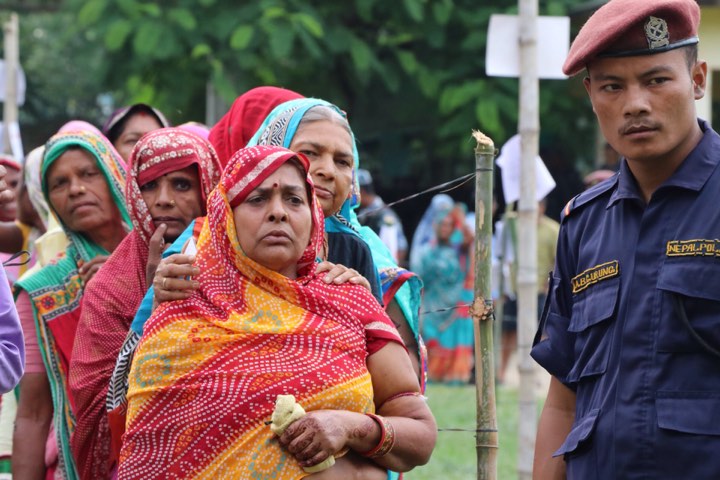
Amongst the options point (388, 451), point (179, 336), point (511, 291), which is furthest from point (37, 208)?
point (511, 291)

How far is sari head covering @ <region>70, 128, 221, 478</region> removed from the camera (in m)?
4.12

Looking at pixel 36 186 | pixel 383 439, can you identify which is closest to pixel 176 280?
pixel 383 439

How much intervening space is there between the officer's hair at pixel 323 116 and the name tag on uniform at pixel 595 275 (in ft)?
3.71

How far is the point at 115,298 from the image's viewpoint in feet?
13.7

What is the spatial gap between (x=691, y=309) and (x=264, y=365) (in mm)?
1136

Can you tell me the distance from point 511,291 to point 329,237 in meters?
9.42

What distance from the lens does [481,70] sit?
14.1 m

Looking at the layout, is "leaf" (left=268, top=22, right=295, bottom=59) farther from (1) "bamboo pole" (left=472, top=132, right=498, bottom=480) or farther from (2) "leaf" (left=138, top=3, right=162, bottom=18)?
(1) "bamboo pole" (left=472, top=132, right=498, bottom=480)

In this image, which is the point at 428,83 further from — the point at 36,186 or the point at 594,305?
the point at 594,305

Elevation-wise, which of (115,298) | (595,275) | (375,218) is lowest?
(375,218)

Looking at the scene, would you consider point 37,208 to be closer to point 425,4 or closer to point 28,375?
point 28,375

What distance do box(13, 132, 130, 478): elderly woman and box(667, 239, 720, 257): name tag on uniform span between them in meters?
2.37

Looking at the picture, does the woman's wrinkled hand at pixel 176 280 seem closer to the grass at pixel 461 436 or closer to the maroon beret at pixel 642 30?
the maroon beret at pixel 642 30

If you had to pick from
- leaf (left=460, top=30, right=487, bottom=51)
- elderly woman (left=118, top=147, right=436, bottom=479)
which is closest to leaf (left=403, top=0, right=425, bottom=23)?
leaf (left=460, top=30, right=487, bottom=51)
